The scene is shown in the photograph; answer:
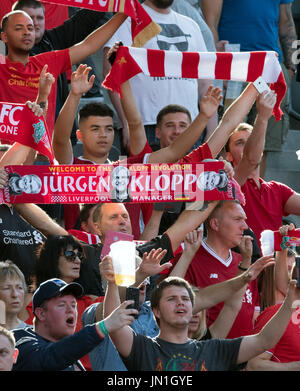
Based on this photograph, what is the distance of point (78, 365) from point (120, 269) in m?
0.55

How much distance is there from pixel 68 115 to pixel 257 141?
1340mm

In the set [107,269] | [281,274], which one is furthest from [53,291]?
[281,274]

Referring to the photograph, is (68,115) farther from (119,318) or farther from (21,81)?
(119,318)

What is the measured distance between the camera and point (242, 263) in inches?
303

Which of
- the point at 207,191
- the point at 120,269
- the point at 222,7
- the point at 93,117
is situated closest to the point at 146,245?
the point at 207,191

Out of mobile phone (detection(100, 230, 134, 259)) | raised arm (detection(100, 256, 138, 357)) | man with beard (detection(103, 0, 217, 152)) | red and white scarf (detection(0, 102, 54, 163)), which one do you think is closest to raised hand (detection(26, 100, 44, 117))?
red and white scarf (detection(0, 102, 54, 163))

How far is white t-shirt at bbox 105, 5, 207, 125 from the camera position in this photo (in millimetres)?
9227

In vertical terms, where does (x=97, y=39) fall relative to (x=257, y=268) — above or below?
above

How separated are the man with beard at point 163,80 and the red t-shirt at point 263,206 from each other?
27.9 inches

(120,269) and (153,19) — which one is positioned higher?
(153,19)

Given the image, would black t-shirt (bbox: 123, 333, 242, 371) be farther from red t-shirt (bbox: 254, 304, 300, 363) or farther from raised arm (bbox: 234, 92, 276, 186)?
raised arm (bbox: 234, 92, 276, 186)

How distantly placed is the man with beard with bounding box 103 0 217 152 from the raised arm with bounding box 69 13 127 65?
1.46 ft

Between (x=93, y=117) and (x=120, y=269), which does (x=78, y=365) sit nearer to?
(x=120, y=269)

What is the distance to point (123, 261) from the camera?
252 inches
